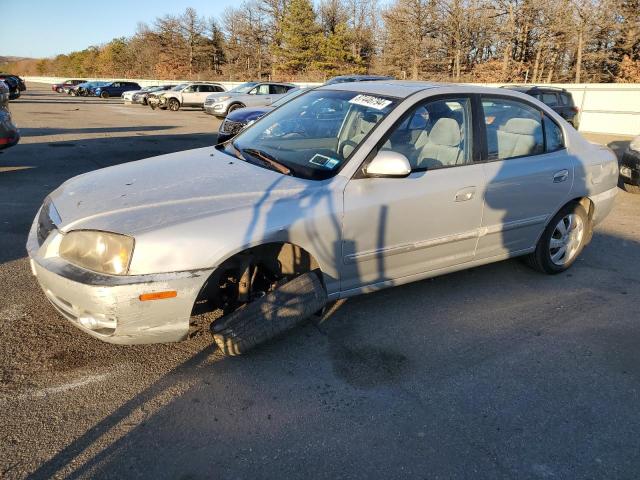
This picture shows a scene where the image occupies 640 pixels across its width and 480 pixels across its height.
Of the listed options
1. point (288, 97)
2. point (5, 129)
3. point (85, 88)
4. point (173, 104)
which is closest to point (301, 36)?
point (85, 88)

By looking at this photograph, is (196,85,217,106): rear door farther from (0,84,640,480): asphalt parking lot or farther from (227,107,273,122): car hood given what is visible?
(0,84,640,480): asphalt parking lot

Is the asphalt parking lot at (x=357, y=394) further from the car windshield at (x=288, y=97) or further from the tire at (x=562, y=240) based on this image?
the car windshield at (x=288, y=97)

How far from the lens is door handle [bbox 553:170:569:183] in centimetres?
411

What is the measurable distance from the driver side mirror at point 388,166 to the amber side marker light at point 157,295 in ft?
4.62

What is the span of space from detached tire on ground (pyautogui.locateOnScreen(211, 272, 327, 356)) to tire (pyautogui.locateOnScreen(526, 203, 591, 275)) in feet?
7.99

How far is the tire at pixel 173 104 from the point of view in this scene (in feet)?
87.5

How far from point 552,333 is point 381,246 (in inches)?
55.8

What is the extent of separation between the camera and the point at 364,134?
3.35m

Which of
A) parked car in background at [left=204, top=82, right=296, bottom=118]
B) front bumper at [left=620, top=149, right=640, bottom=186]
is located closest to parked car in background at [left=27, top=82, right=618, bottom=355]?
front bumper at [left=620, top=149, right=640, bottom=186]

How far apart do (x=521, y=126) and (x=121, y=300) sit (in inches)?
134

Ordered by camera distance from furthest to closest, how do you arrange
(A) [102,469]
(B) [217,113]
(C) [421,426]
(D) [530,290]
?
(B) [217,113]
(D) [530,290]
(C) [421,426]
(A) [102,469]

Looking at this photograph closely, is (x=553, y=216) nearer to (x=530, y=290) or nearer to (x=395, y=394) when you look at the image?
(x=530, y=290)

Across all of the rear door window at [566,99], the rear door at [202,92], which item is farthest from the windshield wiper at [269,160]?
the rear door at [202,92]

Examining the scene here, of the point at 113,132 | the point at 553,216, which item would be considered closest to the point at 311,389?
the point at 553,216
